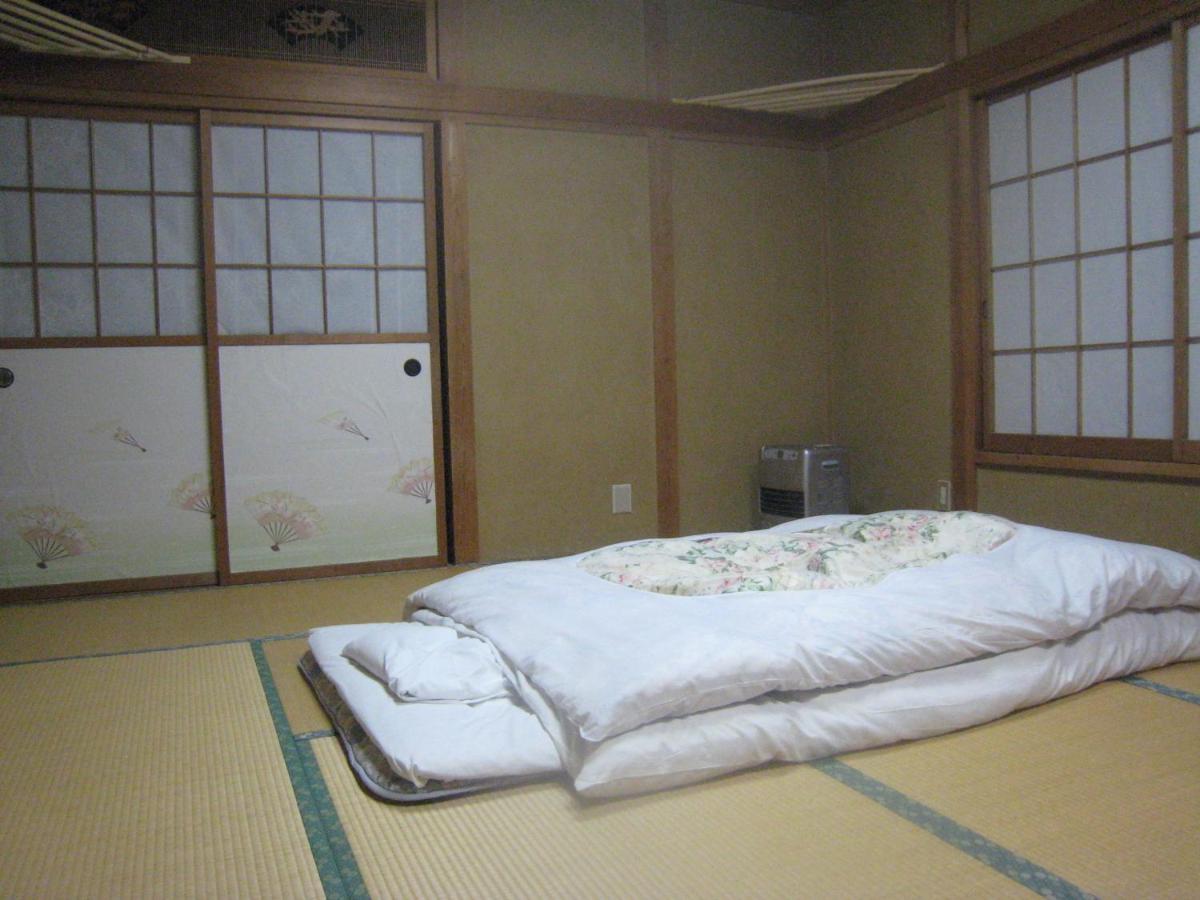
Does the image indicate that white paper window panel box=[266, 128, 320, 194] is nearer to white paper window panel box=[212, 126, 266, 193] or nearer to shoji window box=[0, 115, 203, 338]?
white paper window panel box=[212, 126, 266, 193]

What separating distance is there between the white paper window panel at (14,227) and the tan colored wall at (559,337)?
1.78 m

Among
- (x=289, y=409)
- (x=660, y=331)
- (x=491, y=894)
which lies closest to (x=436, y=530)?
(x=289, y=409)

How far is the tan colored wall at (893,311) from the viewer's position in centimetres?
452

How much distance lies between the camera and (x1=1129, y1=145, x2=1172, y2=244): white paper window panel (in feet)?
11.6

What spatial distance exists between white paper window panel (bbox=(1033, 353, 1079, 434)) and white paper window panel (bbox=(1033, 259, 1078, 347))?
72mm

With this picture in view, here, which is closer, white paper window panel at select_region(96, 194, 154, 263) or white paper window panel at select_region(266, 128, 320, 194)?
white paper window panel at select_region(96, 194, 154, 263)

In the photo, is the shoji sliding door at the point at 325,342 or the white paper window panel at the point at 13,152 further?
the shoji sliding door at the point at 325,342

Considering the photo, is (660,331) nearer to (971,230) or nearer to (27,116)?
(971,230)

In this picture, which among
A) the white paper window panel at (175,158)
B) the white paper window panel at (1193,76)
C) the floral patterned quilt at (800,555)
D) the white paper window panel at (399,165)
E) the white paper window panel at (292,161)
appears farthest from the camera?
the white paper window panel at (399,165)

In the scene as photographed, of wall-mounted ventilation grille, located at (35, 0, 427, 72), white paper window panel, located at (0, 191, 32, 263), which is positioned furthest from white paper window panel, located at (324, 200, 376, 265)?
white paper window panel, located at (0, 191, 32, 263)

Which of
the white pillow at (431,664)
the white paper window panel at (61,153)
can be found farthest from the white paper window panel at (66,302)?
the white pillow at (431,664)

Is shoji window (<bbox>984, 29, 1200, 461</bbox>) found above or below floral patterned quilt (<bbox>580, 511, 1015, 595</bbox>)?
above

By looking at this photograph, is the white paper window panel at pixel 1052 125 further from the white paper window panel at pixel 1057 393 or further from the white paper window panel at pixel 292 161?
the white paper window panel at pixel 292 161

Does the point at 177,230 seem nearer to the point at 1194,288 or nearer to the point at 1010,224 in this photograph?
the point at 1010,224
